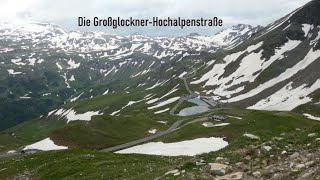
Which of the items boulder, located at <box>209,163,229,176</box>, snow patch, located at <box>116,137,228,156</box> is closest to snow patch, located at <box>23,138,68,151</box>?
snow patch, located at <box>116,137,228,156</box>

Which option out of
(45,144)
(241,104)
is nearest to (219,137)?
(45,144)

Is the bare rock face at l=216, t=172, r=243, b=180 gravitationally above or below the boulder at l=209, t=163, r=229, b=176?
above

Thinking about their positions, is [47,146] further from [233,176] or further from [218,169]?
[233,176]

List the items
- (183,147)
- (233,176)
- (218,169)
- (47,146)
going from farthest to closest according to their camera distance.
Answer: (47,146) < (183,147) < (218,169) < (233,176)

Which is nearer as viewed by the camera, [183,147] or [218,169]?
[218,169]

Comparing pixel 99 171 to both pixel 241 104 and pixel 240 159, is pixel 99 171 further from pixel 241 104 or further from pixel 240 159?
pixel 241 104

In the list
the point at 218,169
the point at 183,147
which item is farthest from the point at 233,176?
the point at 183,147

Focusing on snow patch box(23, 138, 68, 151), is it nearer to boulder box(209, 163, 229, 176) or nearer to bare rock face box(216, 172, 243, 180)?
boulder box(209, 163, 229, 176)

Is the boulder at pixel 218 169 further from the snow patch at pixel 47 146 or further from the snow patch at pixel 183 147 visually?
the snow patch at pixel 47 146

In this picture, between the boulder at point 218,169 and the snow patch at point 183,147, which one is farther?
the snow patch at point 183,147

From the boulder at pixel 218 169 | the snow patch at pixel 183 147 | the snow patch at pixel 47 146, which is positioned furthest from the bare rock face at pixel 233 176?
the snow patch at pixel 47 146

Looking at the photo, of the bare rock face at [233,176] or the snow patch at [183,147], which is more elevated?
the bare rock face at [233,176]

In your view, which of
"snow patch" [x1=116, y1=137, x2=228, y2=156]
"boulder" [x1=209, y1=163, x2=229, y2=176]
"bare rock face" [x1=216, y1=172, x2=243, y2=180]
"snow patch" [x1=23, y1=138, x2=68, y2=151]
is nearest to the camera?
"bare rock face" [x1=216, y1=172, x2=243, y2=180]

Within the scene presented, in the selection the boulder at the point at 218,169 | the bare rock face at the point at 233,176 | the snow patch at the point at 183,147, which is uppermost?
the bare rock face at the point at 233,176
